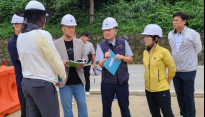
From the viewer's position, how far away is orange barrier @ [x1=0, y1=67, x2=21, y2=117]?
6297mm

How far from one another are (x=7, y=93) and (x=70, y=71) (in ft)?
8.18

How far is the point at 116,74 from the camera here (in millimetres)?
4930

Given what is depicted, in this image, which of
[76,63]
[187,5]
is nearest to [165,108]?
[76,63]

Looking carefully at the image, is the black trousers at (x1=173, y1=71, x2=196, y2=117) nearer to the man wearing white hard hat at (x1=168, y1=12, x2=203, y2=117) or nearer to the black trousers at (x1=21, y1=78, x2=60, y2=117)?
the man wearing white hard hat at (x1=168, y1=12, x2=203, y2=117)

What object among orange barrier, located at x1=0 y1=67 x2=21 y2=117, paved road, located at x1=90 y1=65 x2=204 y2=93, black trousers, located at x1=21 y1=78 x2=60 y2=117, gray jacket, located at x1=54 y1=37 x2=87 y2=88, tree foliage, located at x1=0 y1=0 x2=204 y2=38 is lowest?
paved road, located at x1=90 y1=65 x2=204 y2=93

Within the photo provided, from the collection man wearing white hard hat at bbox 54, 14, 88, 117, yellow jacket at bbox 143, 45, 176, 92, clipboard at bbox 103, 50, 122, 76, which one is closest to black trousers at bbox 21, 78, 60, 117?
man wearing white hard hat at bbox 54, 14, 88, 117

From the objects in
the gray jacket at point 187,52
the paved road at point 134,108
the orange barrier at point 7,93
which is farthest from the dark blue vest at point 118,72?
the orange barrier at point 7,93

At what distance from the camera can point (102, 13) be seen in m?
19.5

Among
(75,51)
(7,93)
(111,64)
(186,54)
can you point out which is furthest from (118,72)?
(7,93)

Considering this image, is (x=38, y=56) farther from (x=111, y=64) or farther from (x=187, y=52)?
(x=187, y=52)

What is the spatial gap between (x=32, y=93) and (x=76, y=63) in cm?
108

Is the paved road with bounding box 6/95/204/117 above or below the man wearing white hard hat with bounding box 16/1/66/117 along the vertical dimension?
below

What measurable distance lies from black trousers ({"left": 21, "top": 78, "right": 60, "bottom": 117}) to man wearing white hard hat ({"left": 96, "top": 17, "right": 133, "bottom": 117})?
4.60 ft

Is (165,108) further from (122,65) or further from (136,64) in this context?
(136,64)
